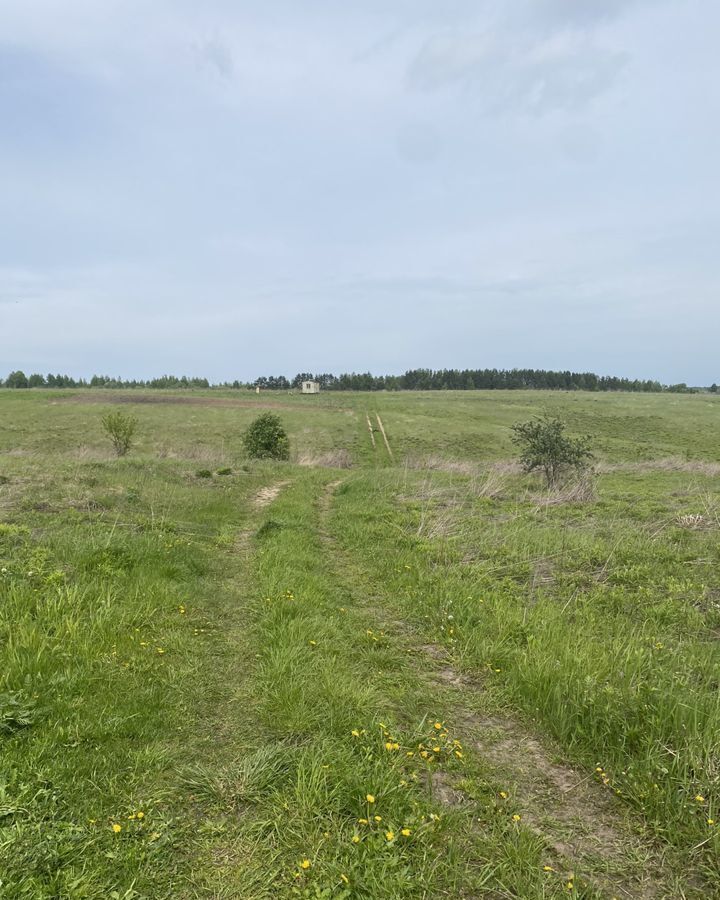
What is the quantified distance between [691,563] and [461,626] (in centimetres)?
523

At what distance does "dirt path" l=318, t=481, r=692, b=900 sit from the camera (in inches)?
115

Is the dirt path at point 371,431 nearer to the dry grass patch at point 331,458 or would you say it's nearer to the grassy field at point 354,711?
the dry grass patch at point 331,458

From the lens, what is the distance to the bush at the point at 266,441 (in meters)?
33.3

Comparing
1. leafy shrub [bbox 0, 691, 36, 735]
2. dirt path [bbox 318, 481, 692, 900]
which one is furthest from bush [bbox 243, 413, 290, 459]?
leafy shrub [bbox 0, 691, 36, 735]

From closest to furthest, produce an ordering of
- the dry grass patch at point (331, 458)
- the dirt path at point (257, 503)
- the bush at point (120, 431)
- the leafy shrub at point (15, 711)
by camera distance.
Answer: the leafy shrub at point (15, 711), the dirt path at point (257, 503), the bush at point (120, 431), the dry grass patch at point (331, 458)

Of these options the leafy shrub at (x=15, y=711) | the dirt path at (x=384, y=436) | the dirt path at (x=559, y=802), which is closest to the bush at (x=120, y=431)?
the dirt path at (x=384, y=436)

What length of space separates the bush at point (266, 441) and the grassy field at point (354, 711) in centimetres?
2265

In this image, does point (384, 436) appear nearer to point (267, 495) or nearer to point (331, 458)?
point (331, 458)

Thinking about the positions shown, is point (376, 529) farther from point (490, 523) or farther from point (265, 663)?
point (265, 663)

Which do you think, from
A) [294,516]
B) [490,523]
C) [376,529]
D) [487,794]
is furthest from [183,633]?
[490,523]

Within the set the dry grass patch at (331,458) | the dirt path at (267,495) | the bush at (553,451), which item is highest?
the bush at (553,451)

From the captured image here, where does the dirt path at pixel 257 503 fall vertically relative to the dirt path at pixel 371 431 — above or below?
below

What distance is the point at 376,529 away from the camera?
37.3ft

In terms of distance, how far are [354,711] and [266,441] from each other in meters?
29.7
